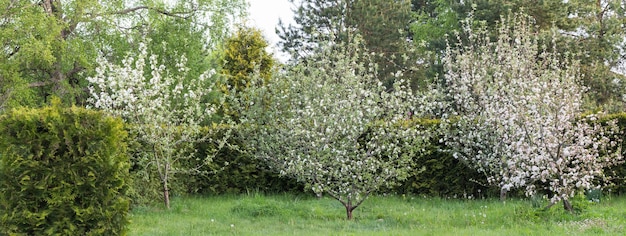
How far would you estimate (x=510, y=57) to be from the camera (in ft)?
27.0

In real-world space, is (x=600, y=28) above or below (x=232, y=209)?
above

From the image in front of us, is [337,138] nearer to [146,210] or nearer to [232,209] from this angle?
[232,209]

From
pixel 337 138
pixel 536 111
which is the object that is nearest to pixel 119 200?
pixel 337 138

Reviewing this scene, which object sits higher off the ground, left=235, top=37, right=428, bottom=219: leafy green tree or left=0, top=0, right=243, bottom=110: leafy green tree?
left=0, top=0, right=243, bottom=110: leafy green tree

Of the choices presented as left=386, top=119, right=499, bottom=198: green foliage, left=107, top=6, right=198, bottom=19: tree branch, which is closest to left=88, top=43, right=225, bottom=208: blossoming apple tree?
left=386, top=119, right=499, bottom=198: green foliage

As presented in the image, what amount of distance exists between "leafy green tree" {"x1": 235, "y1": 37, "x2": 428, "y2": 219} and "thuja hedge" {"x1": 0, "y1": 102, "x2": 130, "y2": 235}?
2.36 meters

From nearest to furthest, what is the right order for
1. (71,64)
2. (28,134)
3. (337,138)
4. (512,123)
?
(28,134) → (512,123) → (337,138) → (71,64)

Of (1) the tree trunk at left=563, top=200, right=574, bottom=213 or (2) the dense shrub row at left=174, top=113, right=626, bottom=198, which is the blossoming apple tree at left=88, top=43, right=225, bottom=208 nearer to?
(2) the dense shrub row at left=174, top=113, right=626, bottom=198

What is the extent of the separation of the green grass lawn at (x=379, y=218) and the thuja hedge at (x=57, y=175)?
87 centimetres

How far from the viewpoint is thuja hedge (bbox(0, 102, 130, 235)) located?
5.25 meters

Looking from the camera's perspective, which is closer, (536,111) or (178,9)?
(536,111)

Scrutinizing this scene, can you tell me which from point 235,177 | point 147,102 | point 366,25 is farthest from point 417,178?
point 366,25

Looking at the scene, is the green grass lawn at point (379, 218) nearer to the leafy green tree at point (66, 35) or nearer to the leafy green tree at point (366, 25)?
the leafy green tree at point (66, 35)

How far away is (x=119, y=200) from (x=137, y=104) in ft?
8.45
